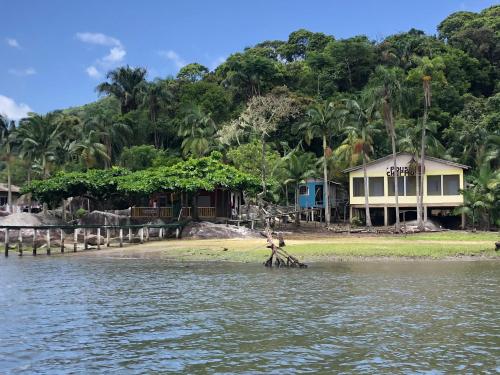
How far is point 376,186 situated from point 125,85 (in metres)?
41.9

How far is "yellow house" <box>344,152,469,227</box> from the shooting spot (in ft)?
181

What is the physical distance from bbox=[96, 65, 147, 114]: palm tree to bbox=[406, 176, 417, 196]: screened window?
136ft

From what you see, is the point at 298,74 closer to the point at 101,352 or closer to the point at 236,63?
the point at 236,63

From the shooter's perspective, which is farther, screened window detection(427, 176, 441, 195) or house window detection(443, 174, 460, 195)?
screened window detection(427, 176, 441, 195)

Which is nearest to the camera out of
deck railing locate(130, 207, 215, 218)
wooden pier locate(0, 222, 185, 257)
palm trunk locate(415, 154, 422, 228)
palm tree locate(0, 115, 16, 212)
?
wooden pier locate(0, 222, 185, 257)

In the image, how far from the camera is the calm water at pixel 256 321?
12688 millimetres

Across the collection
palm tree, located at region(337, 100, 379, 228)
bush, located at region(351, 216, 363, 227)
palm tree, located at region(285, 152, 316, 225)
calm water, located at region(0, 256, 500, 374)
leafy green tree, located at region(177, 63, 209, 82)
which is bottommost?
calm water, located at region(0, 256, 500, 374)

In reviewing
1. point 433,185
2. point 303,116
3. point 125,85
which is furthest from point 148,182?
point 125,85

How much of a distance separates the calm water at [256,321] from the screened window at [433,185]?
2783cm

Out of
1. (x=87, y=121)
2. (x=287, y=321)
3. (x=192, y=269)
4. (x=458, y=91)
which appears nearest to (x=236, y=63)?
(x=87, y=121)

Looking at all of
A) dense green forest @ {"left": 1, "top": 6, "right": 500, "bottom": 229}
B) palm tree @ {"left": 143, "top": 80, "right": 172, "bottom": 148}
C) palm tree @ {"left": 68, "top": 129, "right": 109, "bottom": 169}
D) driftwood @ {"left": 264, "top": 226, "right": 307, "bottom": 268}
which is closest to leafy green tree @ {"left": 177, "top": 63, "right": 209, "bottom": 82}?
dense green forest @ {"left": 1, "top": 6, "right": 500, "bottom": 229}

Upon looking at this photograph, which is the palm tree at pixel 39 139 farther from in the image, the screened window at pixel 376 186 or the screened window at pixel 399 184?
the screened window at pixel 399 184

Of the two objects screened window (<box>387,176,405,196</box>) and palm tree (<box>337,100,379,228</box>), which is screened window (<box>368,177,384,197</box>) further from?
palm tree (<box>337,100,379,228</box>)

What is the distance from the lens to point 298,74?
80125 millimetres
